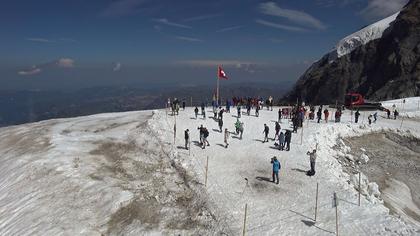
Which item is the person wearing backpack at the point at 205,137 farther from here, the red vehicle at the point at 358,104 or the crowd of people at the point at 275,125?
the red vehicle at the point at 358,104

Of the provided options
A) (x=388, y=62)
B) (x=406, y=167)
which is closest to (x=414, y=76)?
(x=388, y=62)

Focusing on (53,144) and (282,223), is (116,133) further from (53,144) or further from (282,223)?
(282,223)

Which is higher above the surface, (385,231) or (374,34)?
(374,34)

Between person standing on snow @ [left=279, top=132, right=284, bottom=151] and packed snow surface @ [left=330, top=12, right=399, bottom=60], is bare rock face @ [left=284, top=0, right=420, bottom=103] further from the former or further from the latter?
person standing on snow @ [left=279, top=132, right=284, bottom=151]

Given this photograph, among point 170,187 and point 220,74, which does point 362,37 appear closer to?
point 220,74

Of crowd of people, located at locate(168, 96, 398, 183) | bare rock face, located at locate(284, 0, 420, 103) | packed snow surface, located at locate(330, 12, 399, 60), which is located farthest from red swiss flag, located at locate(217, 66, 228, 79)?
packed snow surface, located at locate(330, 12, 399, 60)

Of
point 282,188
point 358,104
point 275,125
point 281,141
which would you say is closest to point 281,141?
point 281,141
